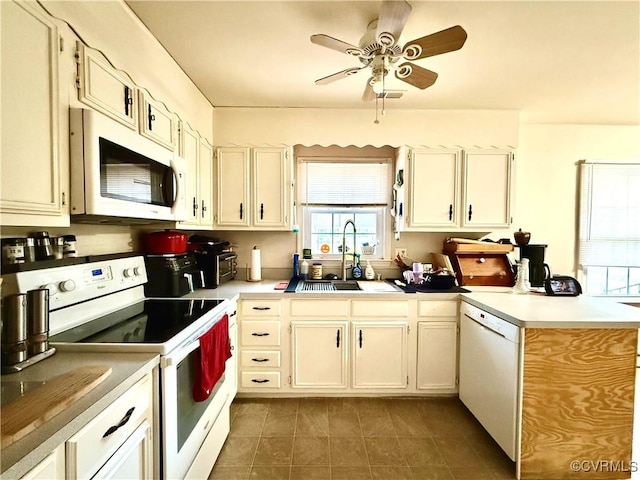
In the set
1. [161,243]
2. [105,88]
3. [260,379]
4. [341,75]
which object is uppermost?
[341,75]

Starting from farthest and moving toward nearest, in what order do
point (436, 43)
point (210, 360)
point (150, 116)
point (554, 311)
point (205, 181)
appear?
point (205, 181)
point (554, 311)
point (150, 116)
point (210, 360)
point (436, 43)

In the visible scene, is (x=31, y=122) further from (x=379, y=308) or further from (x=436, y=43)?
(x=379, y=308)

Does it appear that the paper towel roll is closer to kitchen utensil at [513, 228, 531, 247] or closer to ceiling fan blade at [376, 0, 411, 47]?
ceiling fan blade at [376, 0, 411, 47]

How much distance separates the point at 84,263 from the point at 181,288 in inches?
26.2

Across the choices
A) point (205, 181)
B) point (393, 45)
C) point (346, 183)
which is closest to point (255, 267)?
point (205, 181)

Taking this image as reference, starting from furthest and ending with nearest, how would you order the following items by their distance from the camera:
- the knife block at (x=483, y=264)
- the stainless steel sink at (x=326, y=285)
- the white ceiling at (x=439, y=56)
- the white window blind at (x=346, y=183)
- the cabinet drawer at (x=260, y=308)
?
the white window blind at (x=346, y=183) < the knife block at (x=483, y=264) < the stainless steel sink at (x=326, y=285) < the cabinet drawer at (x=260, y=308) < the white ceiling at (x=439, y=56)

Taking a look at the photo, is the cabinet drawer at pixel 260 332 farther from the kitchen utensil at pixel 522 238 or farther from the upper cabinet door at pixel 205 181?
the kitchen utensil at pixel 522 238

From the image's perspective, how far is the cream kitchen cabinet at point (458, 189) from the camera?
2.64 metres

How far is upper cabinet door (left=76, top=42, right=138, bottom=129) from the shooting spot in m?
1.17

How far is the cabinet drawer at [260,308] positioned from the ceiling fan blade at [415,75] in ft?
5.80

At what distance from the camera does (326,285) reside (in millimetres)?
2660

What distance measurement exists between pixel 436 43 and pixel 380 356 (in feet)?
6.90

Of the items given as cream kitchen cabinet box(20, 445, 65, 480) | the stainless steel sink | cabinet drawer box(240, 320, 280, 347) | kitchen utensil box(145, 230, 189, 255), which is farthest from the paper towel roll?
cream kitchen cabinet box(20, 445, 65, 480)

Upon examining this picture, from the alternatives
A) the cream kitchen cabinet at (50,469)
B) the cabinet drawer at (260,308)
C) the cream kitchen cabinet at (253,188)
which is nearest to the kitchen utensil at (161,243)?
the cream kitchen cabinet at (253,188)
